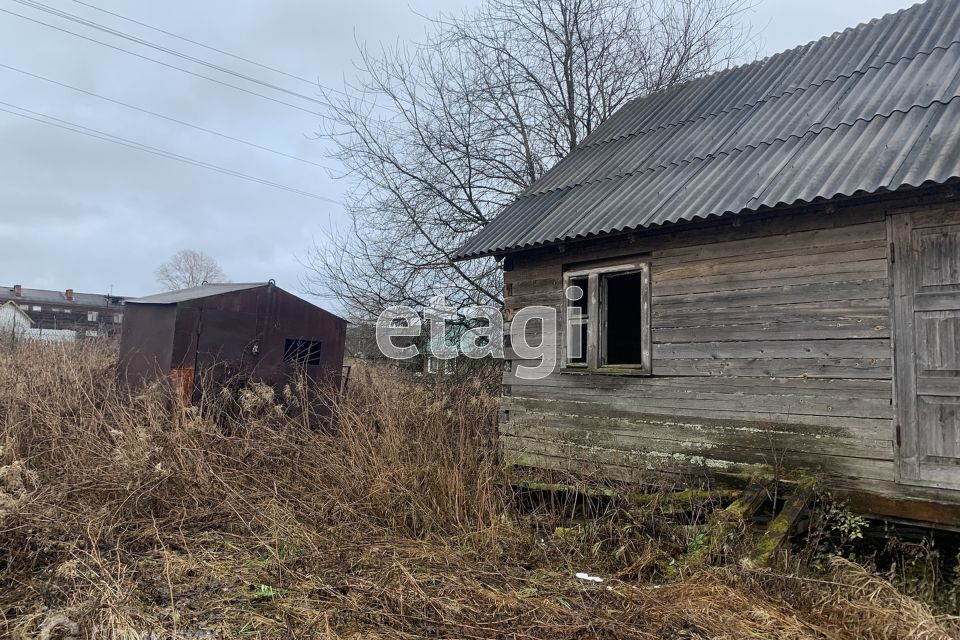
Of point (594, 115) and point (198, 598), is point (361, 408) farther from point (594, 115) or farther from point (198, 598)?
point (594, 115)

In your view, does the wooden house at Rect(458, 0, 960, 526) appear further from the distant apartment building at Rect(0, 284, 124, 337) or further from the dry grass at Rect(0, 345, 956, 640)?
the distant apartment building at Rect(0, 284, 124, 337)

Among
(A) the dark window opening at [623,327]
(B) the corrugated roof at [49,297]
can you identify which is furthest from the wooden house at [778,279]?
(B) the corrugated roof at [49,297]

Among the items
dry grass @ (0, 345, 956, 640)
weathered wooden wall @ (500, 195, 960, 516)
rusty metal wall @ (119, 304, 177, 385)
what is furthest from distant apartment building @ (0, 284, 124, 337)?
weathered wooden wall @ (500, 195, 960, 516)

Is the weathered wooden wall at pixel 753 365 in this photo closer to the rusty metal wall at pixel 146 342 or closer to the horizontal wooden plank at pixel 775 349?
the horizontal wooden plank at pixel 775 349

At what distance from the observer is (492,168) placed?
44.2ft

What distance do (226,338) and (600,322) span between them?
19.3 feet

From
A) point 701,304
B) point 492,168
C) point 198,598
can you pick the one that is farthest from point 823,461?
point 492,168

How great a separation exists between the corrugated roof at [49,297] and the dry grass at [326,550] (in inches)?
2490

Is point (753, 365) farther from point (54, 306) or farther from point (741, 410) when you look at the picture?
point (54, 306)

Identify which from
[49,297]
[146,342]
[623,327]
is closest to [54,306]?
[49,297]

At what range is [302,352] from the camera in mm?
10641

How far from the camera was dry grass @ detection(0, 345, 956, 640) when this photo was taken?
3.64 meters

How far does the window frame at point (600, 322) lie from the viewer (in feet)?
22.2

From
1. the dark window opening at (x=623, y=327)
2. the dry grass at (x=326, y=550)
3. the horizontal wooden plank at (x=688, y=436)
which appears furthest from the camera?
the dark window opening at (x=623, y=327)
